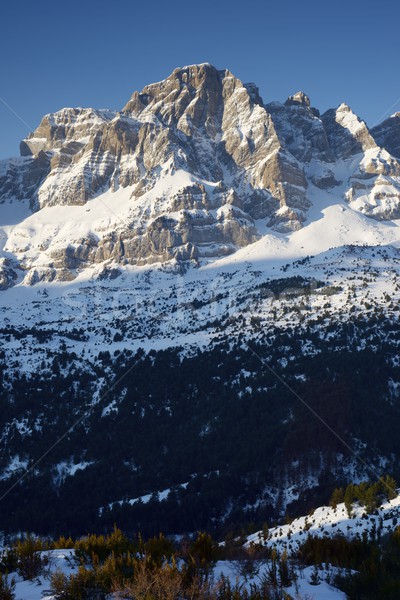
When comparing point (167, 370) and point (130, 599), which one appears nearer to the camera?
point (130, 599)

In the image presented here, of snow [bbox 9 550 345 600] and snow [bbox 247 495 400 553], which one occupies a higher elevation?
snow [bbox 9 550 345 600]

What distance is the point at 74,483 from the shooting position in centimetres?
8812

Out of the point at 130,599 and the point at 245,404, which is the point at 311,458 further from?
the point at 130,599

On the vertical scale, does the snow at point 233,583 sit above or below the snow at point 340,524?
above

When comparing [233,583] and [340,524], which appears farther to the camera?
[340,524]

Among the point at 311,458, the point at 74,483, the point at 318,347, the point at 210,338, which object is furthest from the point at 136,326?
the point at 311,458

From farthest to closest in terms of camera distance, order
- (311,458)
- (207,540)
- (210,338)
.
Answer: (210,338), (311,458), (207,540)

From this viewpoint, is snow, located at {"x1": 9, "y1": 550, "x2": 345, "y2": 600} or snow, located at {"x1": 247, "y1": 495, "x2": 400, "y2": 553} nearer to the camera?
snow, located at {"x1": 9, "y1": 550, "x2": 345, "y2": 600}

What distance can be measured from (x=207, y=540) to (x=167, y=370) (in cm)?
10032

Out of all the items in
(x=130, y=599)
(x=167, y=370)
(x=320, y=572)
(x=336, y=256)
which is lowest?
(x=320, y=572)

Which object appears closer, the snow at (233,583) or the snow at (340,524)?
the snow at (233,583)

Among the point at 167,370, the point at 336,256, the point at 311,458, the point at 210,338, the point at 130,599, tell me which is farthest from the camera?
the point at 336,256

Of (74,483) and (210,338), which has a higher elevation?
(210,338)

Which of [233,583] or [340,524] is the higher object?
[233,583]
